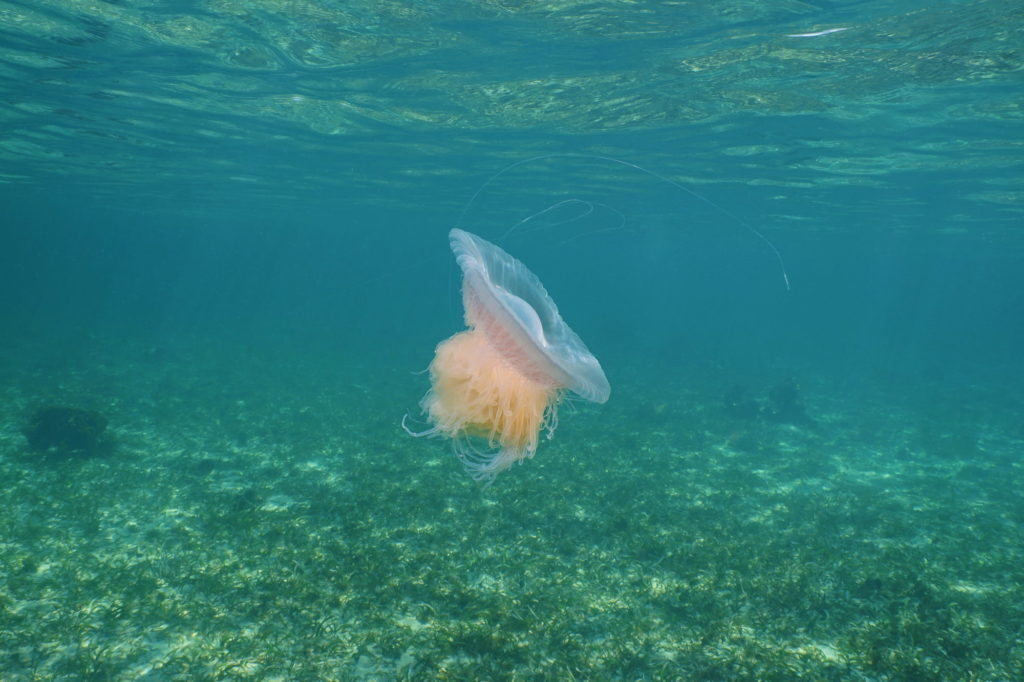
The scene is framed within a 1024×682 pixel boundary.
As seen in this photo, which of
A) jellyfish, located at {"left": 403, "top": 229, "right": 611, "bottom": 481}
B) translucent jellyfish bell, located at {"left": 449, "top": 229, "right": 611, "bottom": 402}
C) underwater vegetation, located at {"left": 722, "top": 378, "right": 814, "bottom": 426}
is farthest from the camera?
underwater vegetation, located at {"left": 722, "top": 378, "right": 814, "bottom": 426}

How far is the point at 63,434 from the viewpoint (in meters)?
9.81

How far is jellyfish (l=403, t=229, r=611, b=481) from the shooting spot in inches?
167

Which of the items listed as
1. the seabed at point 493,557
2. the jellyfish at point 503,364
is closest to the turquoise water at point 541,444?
the seabed at point 493,557

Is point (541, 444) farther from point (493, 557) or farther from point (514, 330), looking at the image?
point (514, 330)

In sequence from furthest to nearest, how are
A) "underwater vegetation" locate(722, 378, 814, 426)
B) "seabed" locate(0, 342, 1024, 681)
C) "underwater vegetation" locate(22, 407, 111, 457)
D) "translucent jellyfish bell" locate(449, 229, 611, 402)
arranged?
"underwater vegetation" locate(722, 378, 814, 426), "underwater vegetation" locate(22, 407, 111, 457), "seabed" locate(0, 342, 1024, 681), "translucent jellyfish bell" locate(449, 229, 611, 402)

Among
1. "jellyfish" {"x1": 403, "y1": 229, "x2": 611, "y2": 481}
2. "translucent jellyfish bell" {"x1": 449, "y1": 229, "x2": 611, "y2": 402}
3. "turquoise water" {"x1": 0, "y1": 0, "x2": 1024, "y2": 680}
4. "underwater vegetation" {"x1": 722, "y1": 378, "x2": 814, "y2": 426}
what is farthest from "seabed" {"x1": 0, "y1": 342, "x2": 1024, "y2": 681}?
"translucent jellyfish bell" {"x1": 449, "y1": 229, "x2": 611, "y2": 402}

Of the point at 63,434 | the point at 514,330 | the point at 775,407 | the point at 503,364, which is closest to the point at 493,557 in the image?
the point at 503,364

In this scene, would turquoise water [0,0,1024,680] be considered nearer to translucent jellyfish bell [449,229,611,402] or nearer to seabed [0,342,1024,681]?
seabed [0,342,1024,681]

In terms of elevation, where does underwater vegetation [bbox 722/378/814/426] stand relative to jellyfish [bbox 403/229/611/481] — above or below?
below

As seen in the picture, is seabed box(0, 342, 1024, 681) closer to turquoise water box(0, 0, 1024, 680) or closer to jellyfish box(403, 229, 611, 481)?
turquoise water box(0, 0, 1024, 680)

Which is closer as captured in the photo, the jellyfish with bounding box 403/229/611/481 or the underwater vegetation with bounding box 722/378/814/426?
the jellyfish with bounding box 403/229/611/481

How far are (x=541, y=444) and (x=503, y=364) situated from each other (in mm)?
7337

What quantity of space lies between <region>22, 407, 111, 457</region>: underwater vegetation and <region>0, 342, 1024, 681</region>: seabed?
258mm

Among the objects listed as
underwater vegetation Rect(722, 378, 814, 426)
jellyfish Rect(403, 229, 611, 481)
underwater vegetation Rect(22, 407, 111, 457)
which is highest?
jellyfish Rect(403, 229, 611, 481)
